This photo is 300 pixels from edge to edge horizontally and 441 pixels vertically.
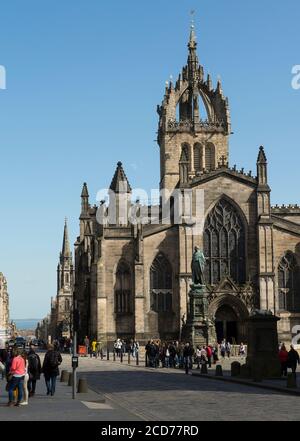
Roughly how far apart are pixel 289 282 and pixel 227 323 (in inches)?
234

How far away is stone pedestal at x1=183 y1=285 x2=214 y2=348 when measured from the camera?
4931 centimetres

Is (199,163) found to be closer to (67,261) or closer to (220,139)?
(220,139)

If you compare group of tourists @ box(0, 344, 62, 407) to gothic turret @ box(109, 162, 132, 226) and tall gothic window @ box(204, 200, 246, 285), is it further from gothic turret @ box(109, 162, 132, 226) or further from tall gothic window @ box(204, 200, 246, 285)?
gothic turret @ box(109, 162, 132, 226)

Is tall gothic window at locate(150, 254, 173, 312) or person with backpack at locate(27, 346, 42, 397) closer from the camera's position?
person with backpack at locate(27, 346, 42, 397)

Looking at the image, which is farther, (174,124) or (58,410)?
(174,124)

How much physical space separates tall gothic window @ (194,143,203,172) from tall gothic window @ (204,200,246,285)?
1596 cm

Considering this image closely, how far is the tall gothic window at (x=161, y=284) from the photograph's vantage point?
66.3 meters

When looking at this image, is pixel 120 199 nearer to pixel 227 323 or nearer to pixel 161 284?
pixel 161 284

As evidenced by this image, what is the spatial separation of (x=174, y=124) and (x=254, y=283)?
22.7m

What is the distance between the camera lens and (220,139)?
83312 mm

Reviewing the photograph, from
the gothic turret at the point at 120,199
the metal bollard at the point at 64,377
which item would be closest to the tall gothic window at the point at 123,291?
the gothic turret at the point at 120,199

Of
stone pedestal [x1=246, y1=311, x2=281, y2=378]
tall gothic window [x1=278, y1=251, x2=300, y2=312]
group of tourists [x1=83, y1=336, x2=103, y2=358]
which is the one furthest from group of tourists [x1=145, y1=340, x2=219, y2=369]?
tall gothic window [x1=278, y1=251, x2=300, y2=312]

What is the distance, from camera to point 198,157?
8312 cm
